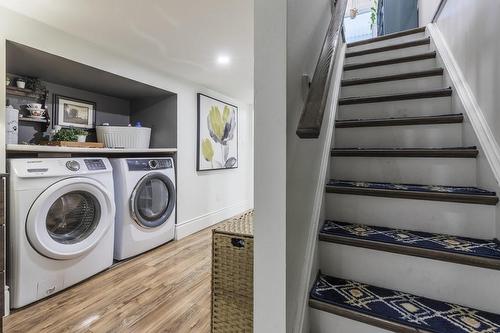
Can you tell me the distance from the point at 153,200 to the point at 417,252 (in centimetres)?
264

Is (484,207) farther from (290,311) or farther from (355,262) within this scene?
(290,311)

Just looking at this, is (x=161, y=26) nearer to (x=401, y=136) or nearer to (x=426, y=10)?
(x=401, y=136)

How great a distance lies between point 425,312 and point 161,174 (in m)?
2.67

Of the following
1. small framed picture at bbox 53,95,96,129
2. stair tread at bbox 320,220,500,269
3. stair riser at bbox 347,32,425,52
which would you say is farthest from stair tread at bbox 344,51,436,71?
small framed picture at bbox 53,95,96,129

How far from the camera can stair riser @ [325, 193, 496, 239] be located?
118 cm

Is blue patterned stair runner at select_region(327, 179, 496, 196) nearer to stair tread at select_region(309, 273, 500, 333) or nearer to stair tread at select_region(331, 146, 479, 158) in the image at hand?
stair tread at select_region(331, 146, 479, 158)

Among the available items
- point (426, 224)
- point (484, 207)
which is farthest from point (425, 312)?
point (484, 207)

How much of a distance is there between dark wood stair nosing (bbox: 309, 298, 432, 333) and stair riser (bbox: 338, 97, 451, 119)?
54.3 inches

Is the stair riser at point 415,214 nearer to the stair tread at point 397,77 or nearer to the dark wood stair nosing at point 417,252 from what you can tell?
the dark wood stair nosing at point 417,252

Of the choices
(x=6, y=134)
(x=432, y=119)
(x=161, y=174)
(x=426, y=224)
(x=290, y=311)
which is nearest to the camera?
(x=290, y=311)

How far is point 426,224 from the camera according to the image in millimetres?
1271

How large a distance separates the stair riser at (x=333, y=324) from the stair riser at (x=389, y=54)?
2.26 m

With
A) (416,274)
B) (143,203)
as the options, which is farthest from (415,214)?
(143,203)

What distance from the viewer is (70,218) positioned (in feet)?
7.30
